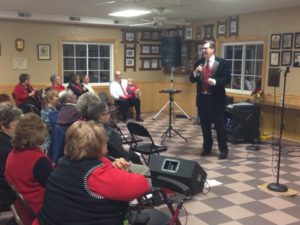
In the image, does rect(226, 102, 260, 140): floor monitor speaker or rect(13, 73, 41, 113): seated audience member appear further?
rect(13, 73, 41, 113): seated audience member

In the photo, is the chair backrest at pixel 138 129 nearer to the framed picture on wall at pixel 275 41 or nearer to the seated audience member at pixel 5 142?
the seated audience member at pixel 5 142

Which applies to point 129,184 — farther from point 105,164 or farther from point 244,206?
point 244,206

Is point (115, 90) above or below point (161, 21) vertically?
below

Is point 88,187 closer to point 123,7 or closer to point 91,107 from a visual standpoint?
point 91,107

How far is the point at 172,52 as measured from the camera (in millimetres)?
8773

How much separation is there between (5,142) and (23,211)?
61 cm

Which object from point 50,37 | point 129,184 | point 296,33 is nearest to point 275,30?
point 296,33

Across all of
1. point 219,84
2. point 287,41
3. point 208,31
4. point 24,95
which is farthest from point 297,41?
point 24,95

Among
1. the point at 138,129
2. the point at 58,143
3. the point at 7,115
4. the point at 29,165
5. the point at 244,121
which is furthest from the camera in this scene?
the point at 244,121

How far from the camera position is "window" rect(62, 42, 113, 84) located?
29.5ft

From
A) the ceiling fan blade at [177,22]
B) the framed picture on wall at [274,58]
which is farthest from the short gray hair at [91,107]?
the ceiling fan blade at [177,22]

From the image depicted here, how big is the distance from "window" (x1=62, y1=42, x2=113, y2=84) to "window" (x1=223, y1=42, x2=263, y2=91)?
10.0 ft

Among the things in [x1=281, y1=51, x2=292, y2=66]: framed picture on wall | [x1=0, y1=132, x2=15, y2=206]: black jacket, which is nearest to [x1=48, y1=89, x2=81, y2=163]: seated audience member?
[x1=0, y1=132, x2=15, y2=206]: black jacket

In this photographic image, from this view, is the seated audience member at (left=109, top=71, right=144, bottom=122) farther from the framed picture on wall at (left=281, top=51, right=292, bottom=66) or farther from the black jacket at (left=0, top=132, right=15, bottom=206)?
the black jacket at (left=0, top=132, right=15, bottom=206)
